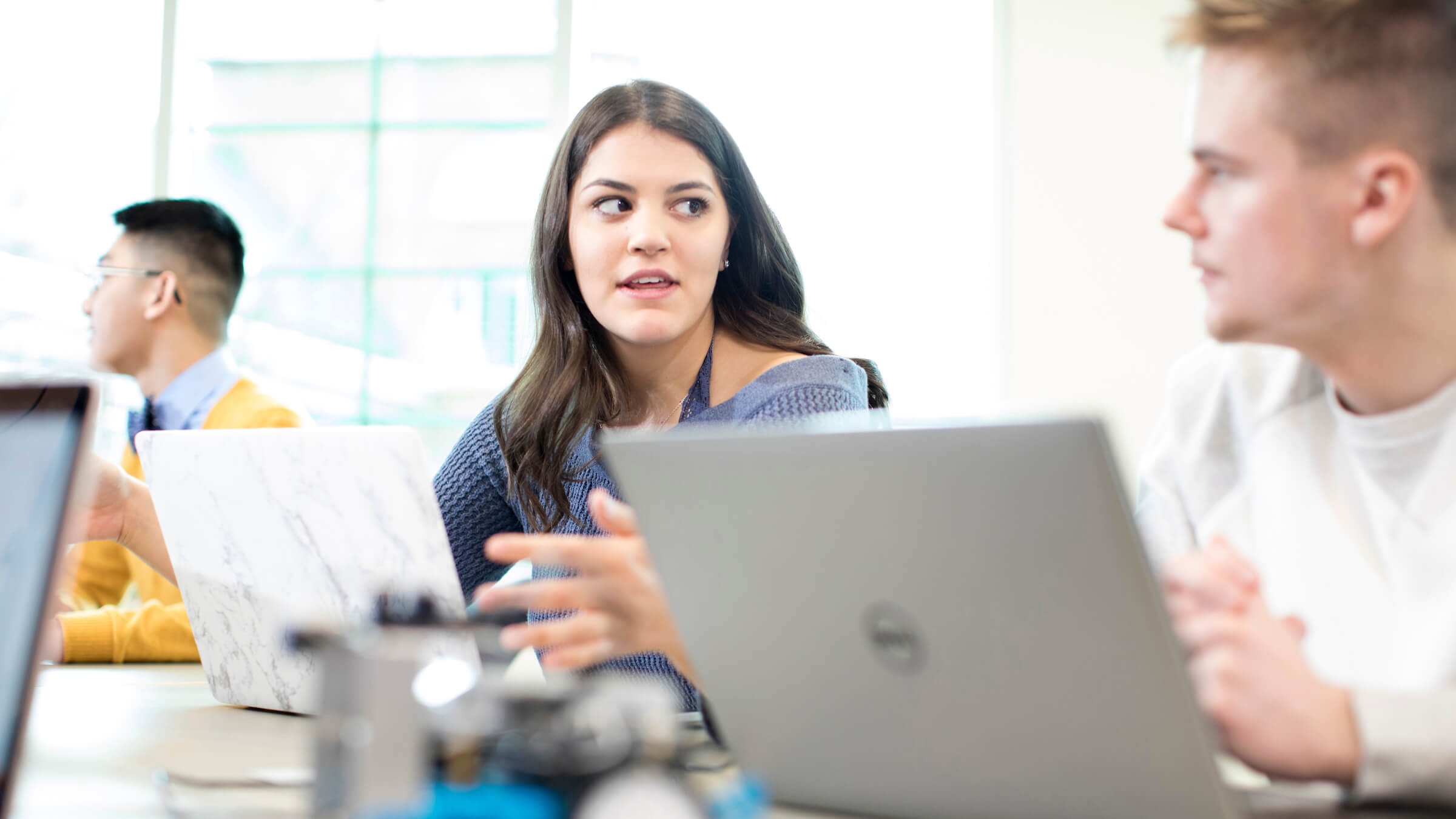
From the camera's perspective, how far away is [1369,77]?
0.87 meters

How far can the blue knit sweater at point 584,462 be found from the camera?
55.9 inches

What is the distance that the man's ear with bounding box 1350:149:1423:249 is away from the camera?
0.84m

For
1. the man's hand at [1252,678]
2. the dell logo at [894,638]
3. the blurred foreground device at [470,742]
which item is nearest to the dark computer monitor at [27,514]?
the blurred foreground device at [470,742]

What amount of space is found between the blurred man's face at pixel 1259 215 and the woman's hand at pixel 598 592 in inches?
20.3

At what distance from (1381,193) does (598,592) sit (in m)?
0.66

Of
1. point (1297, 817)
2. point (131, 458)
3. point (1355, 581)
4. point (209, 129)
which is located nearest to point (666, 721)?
point (1297, 817)

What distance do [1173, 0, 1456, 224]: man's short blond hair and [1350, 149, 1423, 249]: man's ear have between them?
17 millimetres

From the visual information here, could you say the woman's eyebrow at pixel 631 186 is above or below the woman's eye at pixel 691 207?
above

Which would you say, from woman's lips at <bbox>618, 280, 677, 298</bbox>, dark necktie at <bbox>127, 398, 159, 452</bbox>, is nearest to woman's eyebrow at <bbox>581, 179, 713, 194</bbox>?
woman's lips at <bbox>618, 280, 677, 298</bbox>

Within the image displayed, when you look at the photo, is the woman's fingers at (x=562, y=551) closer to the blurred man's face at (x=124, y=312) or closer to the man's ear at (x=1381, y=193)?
the man's ear at (x=1381, y=193)

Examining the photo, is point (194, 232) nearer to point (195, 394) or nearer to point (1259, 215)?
point (195, 394)

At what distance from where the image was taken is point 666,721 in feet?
1.59

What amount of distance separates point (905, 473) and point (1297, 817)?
0.34 meters

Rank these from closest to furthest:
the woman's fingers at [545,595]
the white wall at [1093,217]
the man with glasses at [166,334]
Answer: the woman's fingers at [545,595] → the man with glasses at [166,334] → the white wall at [1093,217]
